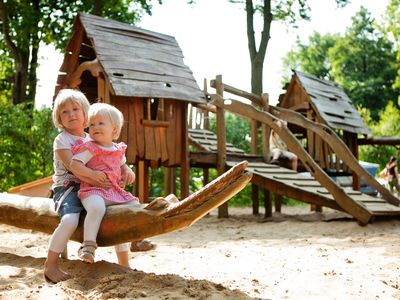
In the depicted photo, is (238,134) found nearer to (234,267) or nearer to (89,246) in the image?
(234,267)

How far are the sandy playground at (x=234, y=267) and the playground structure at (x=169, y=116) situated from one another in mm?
806

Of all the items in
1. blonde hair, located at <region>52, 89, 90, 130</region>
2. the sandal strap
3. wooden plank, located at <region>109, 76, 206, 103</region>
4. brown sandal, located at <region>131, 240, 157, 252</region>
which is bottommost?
brown sandal, located at <region>131, 240, 157, 252</region>

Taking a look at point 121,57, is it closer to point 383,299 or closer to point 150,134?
point 150,134

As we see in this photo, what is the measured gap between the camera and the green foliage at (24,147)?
40.6 ft

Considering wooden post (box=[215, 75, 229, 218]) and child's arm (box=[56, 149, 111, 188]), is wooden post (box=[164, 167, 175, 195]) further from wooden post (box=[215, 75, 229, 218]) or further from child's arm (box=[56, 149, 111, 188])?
child's arm (box=[56, 149, 111, 188])

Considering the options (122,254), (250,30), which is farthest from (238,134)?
(122,254)

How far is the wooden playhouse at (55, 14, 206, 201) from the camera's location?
908 cm

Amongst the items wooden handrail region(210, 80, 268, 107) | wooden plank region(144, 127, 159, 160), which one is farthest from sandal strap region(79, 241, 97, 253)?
wooden handrail region(210, 80, 268, 107)

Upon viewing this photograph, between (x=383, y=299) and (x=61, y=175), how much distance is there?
93.5 inches

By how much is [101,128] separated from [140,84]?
17.6 feet

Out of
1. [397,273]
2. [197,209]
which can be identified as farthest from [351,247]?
[197,209]

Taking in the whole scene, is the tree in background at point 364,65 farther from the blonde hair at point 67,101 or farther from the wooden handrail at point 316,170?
the blonde hair at point 67,101

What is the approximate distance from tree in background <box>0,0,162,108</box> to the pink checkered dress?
14.9 m

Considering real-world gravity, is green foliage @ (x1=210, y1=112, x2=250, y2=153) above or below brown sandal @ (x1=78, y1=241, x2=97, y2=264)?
above
